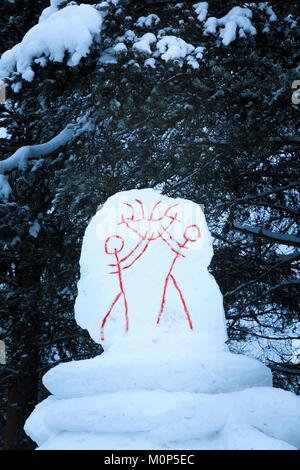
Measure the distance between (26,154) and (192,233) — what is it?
417 cm

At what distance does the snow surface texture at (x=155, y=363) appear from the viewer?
262 cm

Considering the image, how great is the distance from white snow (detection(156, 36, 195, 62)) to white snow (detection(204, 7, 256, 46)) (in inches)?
13.0

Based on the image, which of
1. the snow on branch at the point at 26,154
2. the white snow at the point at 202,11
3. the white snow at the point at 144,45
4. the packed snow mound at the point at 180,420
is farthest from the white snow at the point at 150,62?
the packed snow mound at the point at 180,420

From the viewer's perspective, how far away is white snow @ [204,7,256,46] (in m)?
5.47

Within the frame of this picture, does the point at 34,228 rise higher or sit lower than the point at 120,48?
lower

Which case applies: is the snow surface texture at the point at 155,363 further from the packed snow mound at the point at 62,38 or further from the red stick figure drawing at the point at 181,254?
the packed snow mound at the point at 62,38

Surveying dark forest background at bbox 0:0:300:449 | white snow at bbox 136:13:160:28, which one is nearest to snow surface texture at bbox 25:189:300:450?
dark forest background at bbox 0:0:300:449

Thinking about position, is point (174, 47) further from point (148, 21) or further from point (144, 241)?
point (144, 241)

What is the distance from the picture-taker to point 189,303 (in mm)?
3127

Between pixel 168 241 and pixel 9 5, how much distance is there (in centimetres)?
669

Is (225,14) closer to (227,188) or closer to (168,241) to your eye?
(227,188)

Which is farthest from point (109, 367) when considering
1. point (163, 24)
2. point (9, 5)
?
point (9, 5)

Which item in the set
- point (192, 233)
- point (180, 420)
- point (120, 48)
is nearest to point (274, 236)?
point (120, 48)

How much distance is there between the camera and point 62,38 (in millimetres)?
5191
